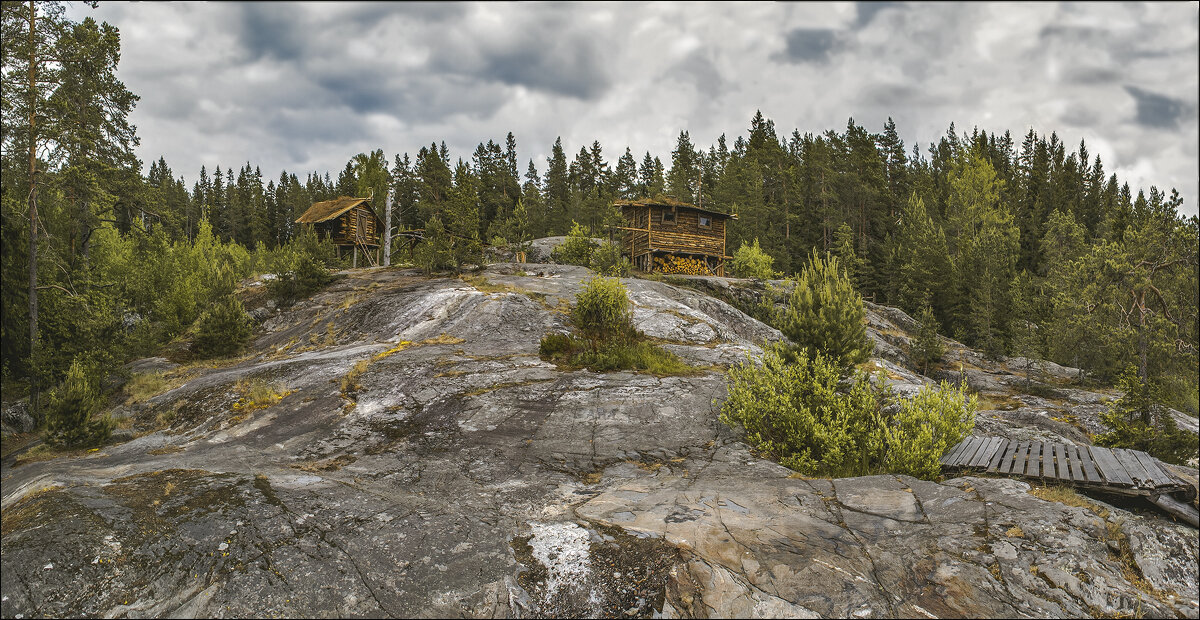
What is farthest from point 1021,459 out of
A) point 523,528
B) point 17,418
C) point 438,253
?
point 17,418

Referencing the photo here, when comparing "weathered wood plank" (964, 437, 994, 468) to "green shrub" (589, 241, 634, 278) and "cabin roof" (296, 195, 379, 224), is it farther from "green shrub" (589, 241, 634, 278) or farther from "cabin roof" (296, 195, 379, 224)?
"cabin roof" (296, 195, 379, 224)

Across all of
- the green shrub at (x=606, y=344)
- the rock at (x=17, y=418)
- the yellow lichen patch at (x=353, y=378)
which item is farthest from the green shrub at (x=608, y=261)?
the rock at (x=17, y=418)

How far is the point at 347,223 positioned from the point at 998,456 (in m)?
41.2

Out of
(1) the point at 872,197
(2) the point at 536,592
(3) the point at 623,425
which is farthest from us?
(1) the point at 872,197

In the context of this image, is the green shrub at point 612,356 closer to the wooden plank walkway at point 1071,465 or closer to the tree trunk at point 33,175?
the wooden plank walkway at point 1071,465

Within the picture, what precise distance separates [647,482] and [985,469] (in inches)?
226

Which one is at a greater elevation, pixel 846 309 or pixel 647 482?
pixel 846 309

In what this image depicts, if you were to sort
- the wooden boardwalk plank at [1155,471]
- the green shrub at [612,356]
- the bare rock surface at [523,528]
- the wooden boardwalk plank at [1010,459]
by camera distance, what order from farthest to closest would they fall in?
the green shrub at [612,356] < the wooden boardwalk plank at [1010,459] < the wooden boardwalk plank at [1155,471] < the bare rock surface at [523,528]

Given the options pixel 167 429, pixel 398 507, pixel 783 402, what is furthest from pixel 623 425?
pixel 167 429

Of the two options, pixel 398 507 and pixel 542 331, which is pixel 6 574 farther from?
pixel 542 331

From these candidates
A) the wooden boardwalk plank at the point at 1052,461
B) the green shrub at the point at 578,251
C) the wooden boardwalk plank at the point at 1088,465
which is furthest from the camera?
the green shrub at the point at 578,251

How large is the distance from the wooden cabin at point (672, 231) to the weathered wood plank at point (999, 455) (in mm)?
29276

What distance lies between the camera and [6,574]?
193 inches

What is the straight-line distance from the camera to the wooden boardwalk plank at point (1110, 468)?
7.60 meters
